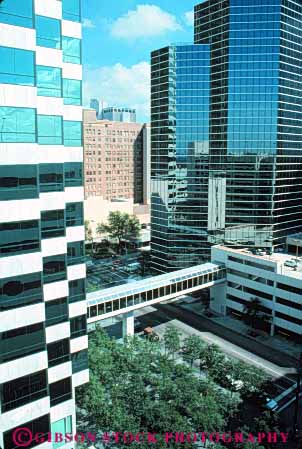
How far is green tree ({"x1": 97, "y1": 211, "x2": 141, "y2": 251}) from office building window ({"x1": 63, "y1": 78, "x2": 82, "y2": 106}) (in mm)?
63052

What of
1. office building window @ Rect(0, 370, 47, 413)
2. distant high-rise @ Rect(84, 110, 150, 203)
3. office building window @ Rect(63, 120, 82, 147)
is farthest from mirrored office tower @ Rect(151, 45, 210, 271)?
distant high-rise @ Rect(84, 110, 150, 203)

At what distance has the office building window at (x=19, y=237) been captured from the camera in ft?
71.3

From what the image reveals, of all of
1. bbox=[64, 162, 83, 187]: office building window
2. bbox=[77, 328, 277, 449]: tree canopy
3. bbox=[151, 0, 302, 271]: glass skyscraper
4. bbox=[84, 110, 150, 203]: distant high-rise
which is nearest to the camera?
bbox=[64, 162, 83, 187]: office building window

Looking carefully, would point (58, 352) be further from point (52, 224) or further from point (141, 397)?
point (52, 224)

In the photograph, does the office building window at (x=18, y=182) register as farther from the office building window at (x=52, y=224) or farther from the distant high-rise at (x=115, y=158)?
the distant high-rise at (x=115, y=158)

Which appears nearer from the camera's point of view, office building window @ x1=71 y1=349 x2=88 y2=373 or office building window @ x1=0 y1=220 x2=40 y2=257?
office building window @ x1=0 y1=220 x2=40 y2=257

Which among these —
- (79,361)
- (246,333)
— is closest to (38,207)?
(79,361)

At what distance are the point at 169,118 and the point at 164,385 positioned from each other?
4532 centimetres

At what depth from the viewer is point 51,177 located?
2366 centimetres

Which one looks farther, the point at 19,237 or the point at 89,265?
the point at 89,265

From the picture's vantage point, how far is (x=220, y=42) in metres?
62.1

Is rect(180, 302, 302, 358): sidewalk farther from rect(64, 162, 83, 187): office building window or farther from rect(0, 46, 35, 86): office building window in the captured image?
rect(0, 46, 35, 86): office building window

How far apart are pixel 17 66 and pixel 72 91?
500 cm

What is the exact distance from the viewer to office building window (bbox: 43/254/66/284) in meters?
24.2
